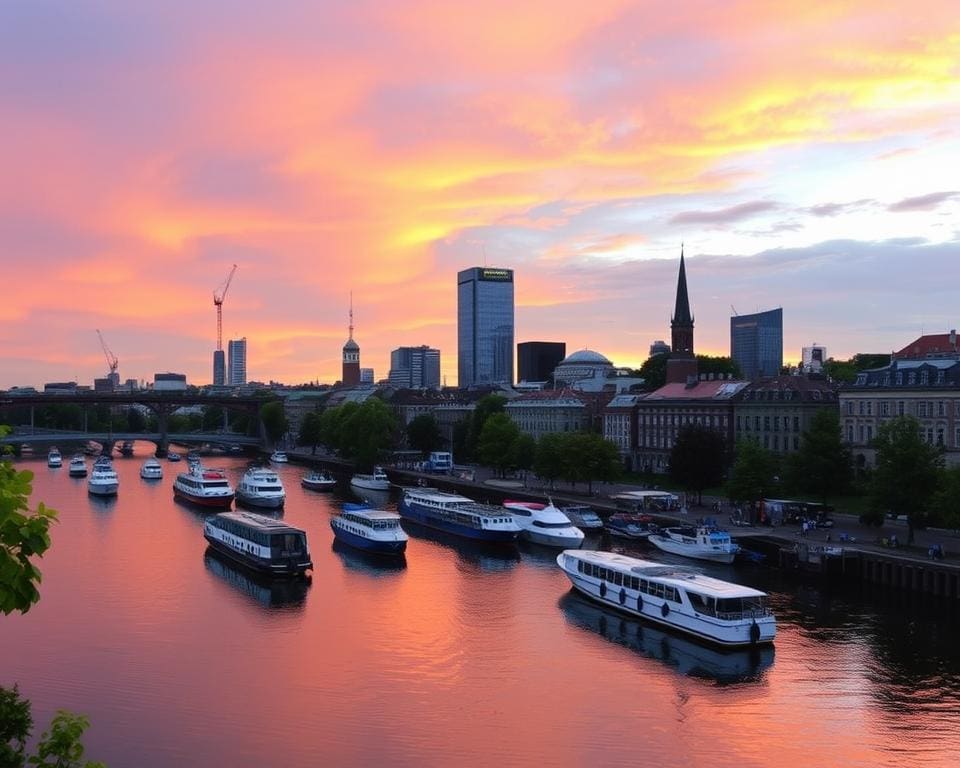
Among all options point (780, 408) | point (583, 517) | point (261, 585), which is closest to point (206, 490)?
point (583, 517)

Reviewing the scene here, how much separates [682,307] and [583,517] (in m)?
59.1

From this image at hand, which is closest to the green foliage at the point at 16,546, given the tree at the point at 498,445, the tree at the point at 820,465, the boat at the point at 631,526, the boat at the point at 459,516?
the boat at the point at 459,516

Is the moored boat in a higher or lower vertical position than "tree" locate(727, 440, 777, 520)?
lower

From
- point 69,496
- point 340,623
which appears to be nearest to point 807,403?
point 340,623

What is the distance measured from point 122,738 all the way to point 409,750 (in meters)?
8.74

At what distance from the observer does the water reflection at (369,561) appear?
60406 mm

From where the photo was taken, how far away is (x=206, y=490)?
301ft

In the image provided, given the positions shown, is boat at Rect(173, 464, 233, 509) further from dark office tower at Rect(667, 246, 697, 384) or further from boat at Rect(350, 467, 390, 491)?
dark office tower at Rect(667, 246, 697, 384)

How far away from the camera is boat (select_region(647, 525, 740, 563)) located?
198 feet

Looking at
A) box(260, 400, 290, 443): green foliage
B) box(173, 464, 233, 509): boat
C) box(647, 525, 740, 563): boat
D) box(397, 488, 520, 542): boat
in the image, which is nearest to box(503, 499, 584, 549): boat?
box(397, 488, 520, 542): boat

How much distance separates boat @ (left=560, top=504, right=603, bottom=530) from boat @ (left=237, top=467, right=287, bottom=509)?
26931 millimetres

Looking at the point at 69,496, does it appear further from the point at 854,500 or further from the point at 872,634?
the point at 872,634

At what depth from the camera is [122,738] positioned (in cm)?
3061

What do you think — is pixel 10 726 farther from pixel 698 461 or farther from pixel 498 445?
pixel 498 445
